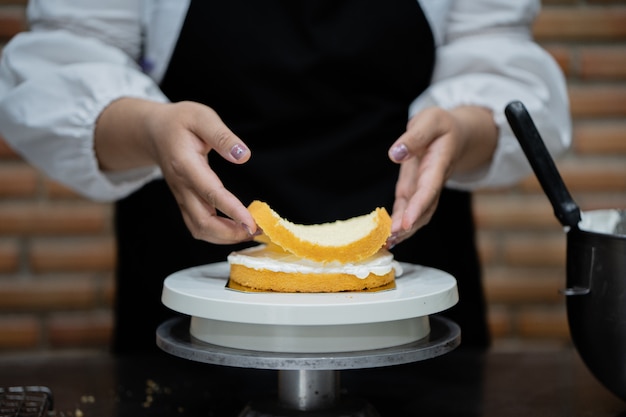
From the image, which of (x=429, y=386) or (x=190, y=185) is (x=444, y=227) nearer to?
(x=429, y=386)

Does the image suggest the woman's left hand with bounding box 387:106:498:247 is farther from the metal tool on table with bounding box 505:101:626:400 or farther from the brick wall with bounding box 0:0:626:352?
the brick wall with bounding box 0:0:626:352

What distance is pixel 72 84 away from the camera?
93cm

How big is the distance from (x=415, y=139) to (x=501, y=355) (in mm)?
281

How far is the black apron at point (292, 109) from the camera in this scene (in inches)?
39.5

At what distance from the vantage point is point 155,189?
107 centimetres

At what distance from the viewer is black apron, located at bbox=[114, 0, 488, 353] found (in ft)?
3.29

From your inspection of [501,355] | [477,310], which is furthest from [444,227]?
[501,355]

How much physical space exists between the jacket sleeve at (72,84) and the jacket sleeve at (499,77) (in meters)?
0.37

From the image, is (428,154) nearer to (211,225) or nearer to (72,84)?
(211,225)

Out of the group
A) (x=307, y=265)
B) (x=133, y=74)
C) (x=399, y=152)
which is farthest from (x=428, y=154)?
(x=133, y=74)

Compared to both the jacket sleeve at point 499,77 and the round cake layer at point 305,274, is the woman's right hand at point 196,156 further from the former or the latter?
the jacket sleeve at point 499,77

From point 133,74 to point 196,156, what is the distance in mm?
254

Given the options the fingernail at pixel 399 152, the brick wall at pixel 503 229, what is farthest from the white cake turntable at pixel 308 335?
the brick wall at pixel 503 229

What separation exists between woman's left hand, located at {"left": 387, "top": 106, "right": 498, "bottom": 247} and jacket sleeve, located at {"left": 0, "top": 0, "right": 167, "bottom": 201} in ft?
1.01
